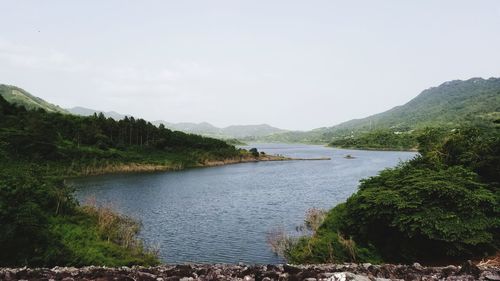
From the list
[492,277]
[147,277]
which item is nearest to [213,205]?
[147,277]

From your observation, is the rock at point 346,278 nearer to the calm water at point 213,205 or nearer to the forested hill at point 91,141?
the calm water at point 213,205

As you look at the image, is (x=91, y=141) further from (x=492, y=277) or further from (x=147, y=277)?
(x=492, y=277)

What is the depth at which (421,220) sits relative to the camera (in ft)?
78.7

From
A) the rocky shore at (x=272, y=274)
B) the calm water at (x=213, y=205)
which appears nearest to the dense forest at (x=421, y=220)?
the calm water at (x=213, y=205)

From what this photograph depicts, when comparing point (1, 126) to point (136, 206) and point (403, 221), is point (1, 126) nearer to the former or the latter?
point (136, 206)

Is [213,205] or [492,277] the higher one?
[492,277]

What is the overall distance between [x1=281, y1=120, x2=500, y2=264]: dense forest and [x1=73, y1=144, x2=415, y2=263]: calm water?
5670mm

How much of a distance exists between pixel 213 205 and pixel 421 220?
3983 cm

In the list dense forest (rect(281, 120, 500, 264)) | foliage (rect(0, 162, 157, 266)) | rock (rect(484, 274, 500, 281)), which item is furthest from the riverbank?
rock (rect(484, 274, 500, 281))

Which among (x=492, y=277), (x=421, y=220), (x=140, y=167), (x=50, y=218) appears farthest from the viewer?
(x=140, y=167)

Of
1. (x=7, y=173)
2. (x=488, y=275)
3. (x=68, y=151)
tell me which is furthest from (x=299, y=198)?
(x=68, y=151)

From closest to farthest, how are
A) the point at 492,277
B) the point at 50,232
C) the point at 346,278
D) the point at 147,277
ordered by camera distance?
the point at 346,278, the point at 492,277, the point at 147,277, the point at 50,232

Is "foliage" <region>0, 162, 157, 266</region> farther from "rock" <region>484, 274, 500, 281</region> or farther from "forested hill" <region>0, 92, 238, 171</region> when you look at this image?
"forested hill" <region>0, 92, 238, 171</region>

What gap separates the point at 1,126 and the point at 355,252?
3969 inches
